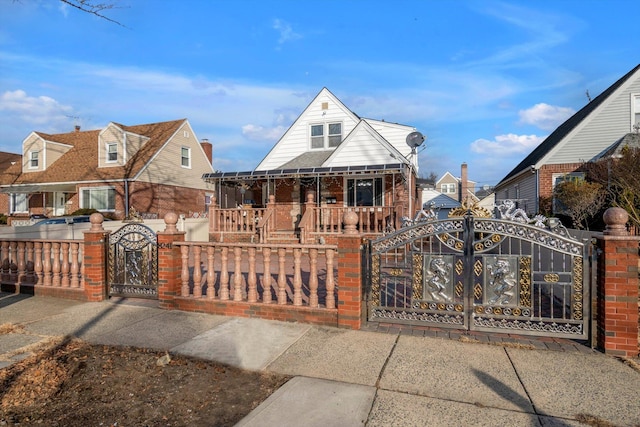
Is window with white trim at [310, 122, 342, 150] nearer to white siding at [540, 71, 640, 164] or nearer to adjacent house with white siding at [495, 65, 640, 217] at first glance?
adjacent house with white siding at [495, 65, 640, 217]

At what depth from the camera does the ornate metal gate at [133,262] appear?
6.32 metres

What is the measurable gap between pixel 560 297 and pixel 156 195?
77.1 feet

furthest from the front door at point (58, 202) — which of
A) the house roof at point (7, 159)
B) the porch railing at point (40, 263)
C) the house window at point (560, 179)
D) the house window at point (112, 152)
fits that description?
the house window at point (560, 179)

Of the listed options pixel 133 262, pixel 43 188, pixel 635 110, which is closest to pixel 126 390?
pixel 133 262

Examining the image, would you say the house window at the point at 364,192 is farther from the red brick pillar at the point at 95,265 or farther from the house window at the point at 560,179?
the red brick pillar at the point at 95,265

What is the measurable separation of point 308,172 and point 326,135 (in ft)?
15.6

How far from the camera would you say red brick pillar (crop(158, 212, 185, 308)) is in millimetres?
5809

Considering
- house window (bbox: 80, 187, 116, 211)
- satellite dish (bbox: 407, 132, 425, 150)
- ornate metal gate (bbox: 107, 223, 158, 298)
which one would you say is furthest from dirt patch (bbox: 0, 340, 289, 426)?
house window (bbox: 80, 187, 116, 211)

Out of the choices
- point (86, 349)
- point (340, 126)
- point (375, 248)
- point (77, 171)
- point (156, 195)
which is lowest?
point (86, 349)

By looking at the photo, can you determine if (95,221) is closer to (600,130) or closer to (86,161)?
(600,130)

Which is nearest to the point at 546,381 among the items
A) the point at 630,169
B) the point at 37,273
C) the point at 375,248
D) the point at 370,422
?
the point at 370,422

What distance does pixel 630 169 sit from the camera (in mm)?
12336

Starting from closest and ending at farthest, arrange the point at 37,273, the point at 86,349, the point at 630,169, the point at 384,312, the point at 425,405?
the point at 425,405, the point at 86,349, the point at 384,312, the point at 37,273, the point at 630,169

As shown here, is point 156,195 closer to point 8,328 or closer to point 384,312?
point 8,328
